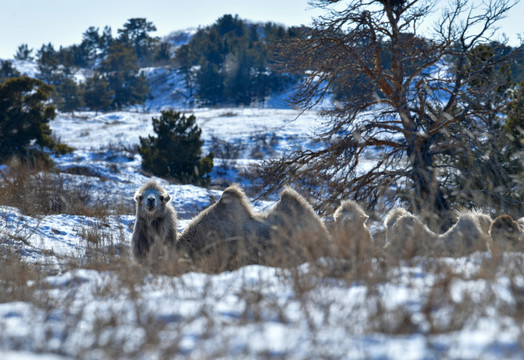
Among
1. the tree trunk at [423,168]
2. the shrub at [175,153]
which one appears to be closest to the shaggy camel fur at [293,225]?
the tree trunk at [423,168]

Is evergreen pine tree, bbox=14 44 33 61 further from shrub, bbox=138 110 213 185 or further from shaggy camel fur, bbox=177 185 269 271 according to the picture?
shaggy camel fur, bbox=177 185 269 271

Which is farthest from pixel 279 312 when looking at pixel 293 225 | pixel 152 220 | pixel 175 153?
pixel 175 153

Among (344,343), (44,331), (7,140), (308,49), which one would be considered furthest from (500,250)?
(7,140)

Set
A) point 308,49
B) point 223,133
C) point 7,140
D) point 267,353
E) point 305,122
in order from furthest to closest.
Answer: point 305,122, point 223,133, point 7,140, point 308,49, point 267,353

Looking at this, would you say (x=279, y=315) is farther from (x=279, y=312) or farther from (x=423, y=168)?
(x=423, y=168)

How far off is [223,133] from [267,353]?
119ft

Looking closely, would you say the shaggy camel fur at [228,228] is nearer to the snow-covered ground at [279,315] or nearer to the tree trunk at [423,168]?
the snow-covered ground at [279,315]

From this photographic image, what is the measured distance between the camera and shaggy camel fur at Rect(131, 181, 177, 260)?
7.65m

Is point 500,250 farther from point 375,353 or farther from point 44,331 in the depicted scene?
point 44,331

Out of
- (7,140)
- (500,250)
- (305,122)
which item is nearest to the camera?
(500,250)

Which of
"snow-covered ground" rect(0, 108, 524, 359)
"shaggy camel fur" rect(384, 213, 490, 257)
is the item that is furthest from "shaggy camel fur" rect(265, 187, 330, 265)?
"shaggy camel fur" rect(384, 213, 490, 257)

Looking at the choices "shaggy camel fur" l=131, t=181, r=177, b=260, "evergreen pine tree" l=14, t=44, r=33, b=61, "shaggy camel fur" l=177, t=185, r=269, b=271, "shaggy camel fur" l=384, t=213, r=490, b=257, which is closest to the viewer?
"shaggy camel fur" l=384, t=213, r=490, b=257

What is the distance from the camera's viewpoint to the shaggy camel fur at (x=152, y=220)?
7.65 m

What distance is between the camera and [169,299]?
4.05m
